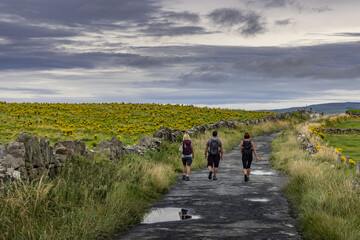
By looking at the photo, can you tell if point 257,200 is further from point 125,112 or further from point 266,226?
point 125,112

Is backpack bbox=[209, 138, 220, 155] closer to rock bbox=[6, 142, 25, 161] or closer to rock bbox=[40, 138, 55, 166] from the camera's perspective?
rock bbox=[40, 138, 55, 166]

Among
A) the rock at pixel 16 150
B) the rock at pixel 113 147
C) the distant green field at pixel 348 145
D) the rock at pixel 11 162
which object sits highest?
the rock at pixel 16 150

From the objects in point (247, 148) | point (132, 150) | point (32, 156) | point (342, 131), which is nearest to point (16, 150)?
point (32, 156)

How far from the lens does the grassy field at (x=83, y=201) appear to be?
834cm

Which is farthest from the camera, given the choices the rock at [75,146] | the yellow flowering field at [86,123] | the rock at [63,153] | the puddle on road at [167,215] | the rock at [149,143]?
the yellow flowering field at [86,123]

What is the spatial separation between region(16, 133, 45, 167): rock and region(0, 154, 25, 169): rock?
0.46 m

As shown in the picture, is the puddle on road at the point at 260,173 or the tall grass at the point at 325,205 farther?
the puddle on road at the point at 260,173

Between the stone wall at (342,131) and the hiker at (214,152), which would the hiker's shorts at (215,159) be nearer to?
the hiker at (214,152)

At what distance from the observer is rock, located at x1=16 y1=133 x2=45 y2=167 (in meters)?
10.5

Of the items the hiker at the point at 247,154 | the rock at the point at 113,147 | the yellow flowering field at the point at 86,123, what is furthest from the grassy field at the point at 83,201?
the yellow flowering field at the point at 86,123

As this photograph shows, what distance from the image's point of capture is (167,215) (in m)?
11.3

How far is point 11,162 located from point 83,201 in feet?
6.03

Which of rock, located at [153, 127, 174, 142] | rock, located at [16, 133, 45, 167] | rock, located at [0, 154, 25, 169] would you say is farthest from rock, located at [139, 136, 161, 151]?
rock, located at [0, 154, 25, 169]

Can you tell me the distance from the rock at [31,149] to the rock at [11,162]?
1.50 ft
